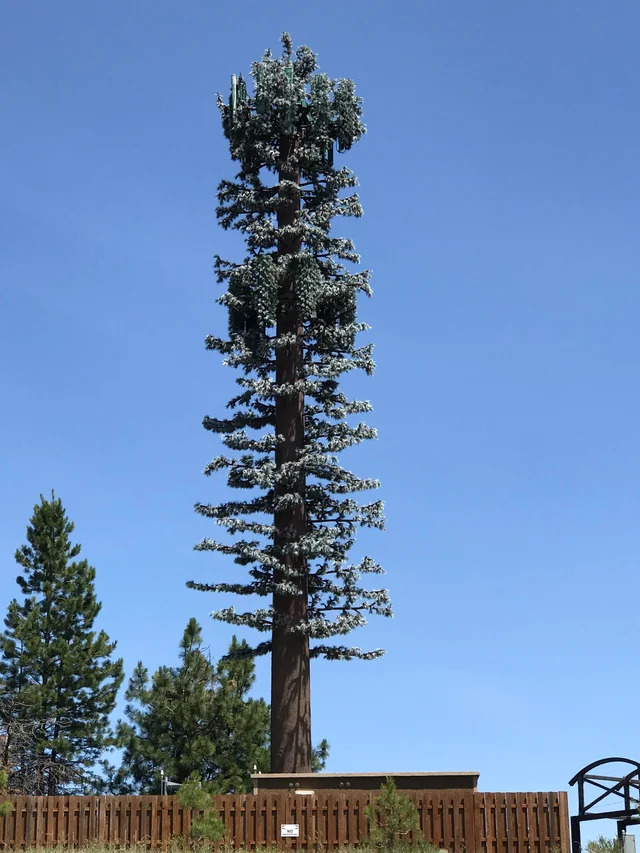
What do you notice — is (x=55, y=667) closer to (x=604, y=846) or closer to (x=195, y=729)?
(x=195, y=729)

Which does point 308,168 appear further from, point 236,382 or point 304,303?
point 236,382

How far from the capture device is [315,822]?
30.8 meters

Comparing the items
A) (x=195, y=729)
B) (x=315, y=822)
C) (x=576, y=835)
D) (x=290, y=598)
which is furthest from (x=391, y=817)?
(x=195, y=729)

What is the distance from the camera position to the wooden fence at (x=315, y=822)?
3030 cm

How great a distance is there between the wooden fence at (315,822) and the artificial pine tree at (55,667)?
22810 millimetres

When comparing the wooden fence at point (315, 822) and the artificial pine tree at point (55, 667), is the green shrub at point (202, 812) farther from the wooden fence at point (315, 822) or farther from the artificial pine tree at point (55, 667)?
the artificial pine tree at point (55, 667)

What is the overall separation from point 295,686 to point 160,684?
2023 cm

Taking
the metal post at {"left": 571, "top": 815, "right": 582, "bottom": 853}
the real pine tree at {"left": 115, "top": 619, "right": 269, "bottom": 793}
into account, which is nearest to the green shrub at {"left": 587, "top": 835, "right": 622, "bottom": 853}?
the metal post at {"left": 571, "top": 815, "right": 582, "bottom": 853}

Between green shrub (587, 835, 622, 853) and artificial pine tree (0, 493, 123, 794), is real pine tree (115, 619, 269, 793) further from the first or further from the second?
green shrub (587, 835, 622, 853)

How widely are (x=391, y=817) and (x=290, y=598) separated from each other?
421 inches

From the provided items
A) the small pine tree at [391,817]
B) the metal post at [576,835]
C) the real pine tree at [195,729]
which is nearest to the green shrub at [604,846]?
the metal post at [576,835]

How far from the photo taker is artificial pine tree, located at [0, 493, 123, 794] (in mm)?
54438

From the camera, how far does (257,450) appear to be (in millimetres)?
38219

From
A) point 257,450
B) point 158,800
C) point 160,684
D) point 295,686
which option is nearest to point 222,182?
point 257,450
